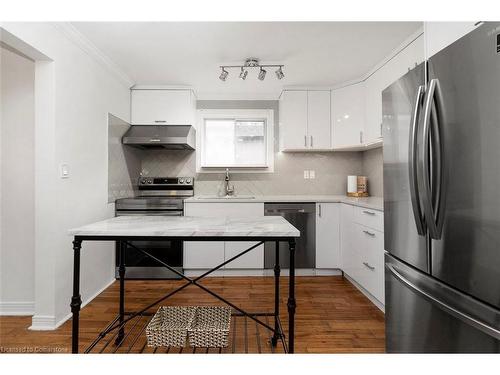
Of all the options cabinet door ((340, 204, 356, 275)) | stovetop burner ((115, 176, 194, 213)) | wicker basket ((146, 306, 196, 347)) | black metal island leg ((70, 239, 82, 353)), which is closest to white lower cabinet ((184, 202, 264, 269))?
stovetop burner ((115, 176, 194, 213))

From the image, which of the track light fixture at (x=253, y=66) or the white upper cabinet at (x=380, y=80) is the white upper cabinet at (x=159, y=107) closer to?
the track light fixture at (x=253, y=66)

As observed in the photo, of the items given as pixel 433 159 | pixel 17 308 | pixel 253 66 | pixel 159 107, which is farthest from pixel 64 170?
pixel 433 159

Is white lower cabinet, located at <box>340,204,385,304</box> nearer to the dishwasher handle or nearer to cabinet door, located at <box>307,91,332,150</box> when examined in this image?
the dishwasher handle

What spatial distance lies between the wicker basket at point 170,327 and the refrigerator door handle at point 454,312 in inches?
53.7

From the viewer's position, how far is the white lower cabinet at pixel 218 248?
3.36 meters

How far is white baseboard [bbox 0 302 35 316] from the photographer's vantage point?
2.39 meters

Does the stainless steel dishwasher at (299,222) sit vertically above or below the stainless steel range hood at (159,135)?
below

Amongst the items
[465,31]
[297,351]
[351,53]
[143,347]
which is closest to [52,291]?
[143,347]

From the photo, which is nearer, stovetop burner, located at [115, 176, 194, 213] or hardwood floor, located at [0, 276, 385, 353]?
hardwood floor, located at [0, 276, 385, 353]

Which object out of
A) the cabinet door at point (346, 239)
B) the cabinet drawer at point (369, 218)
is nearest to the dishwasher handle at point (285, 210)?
the cabinet door at point (346, 239)

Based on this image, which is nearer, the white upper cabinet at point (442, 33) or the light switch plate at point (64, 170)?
the white upper cabinet at point (442, 33)

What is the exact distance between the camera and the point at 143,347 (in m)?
1.89

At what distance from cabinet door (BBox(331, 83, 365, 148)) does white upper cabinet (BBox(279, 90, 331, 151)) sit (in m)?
0.09

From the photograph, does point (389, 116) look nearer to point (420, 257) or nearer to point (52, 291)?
point (420, 257)
